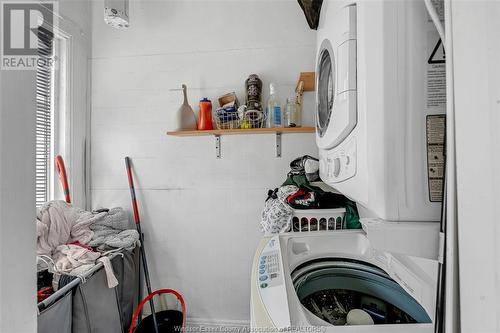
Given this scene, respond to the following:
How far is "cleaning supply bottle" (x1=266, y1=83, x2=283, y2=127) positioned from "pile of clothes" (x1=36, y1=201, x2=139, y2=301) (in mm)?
1260

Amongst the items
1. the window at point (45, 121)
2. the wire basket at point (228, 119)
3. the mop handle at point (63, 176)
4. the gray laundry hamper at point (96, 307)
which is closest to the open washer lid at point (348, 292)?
the wire basket at point (228, 119)

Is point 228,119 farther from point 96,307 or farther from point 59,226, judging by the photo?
point 96,307

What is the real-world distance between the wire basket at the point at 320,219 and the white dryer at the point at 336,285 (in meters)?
0.21

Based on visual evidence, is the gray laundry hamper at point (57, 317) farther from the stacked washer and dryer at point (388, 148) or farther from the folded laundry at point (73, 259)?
the stacked washer and dryer at point (388, 148)

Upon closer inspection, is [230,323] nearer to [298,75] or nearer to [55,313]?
[55,313]

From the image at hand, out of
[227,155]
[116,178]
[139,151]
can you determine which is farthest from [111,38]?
[227,155]

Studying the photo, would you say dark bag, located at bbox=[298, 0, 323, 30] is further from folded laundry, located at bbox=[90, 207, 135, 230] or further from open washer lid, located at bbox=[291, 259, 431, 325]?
folded laundry, located at bbox=[90, 207, 135, 230]

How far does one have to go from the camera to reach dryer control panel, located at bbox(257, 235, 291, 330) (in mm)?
638

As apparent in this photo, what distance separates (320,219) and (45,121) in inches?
78.4

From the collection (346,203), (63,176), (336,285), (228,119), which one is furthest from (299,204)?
(63,176)

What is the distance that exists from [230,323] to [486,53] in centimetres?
212

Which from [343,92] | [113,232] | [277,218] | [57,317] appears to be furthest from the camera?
[113,232]

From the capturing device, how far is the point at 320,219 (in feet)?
4.47
